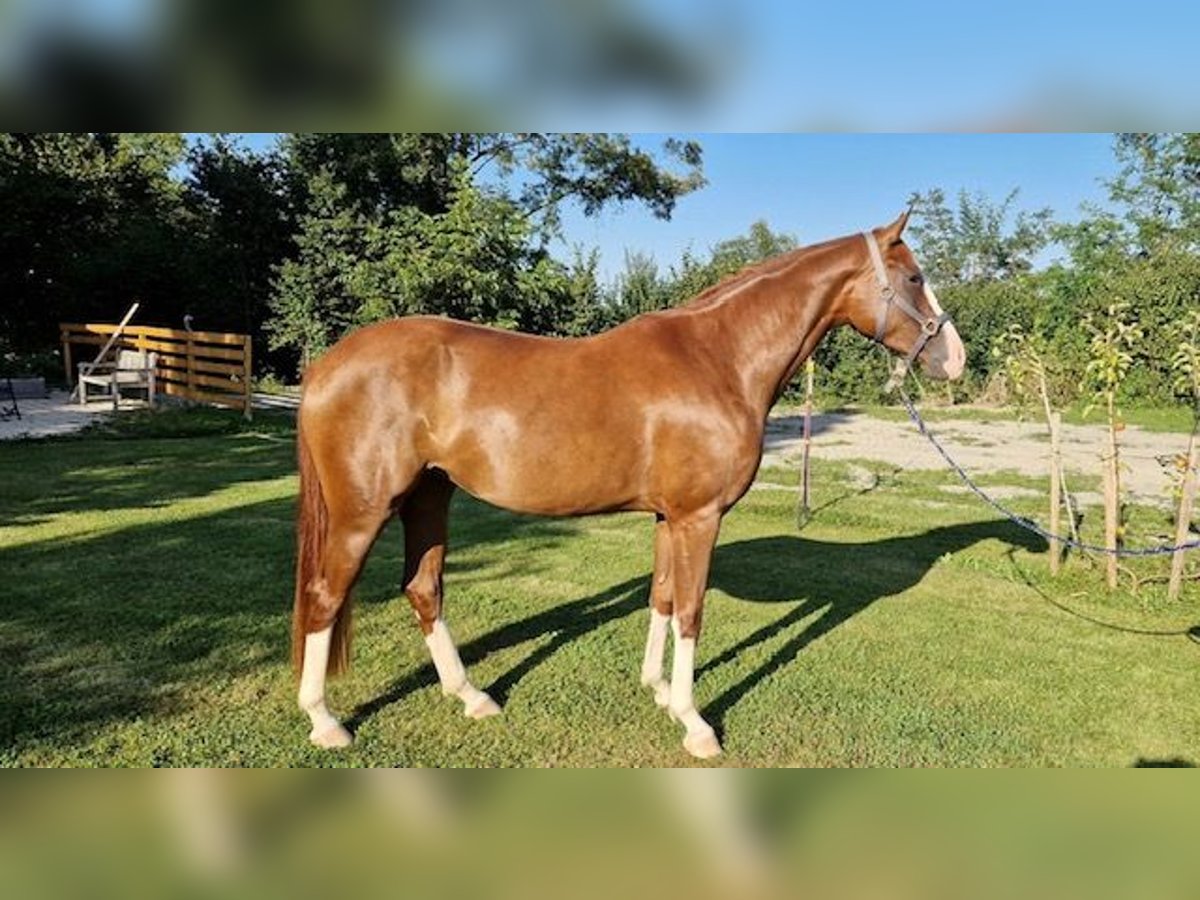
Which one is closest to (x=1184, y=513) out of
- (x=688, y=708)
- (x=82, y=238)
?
(x=688, y=708)

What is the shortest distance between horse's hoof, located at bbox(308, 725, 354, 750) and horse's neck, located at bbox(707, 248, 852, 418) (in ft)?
7.15

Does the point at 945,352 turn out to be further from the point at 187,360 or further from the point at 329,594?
the point at 187,360

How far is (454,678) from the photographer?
3.73 metres

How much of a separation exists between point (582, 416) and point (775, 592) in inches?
107

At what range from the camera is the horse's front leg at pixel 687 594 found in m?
3.46

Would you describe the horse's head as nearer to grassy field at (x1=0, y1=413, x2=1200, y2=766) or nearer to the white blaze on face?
the white blaze on face

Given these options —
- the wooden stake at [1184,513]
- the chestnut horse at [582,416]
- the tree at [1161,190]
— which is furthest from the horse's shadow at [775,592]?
the tree at [1161,190]

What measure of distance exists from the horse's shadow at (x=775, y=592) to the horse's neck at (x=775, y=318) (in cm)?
153

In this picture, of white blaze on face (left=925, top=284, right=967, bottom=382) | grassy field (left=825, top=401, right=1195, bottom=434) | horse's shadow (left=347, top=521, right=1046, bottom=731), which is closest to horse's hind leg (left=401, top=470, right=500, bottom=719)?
horse's shadow (left=347, top=521, right=1046, bottom=731)

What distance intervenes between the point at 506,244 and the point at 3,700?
13.2 m

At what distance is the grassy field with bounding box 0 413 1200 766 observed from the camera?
11.2 ft

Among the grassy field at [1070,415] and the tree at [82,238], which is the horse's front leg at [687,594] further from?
the tree at [82,238]

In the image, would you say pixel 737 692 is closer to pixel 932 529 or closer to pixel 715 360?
pixel 715 360
